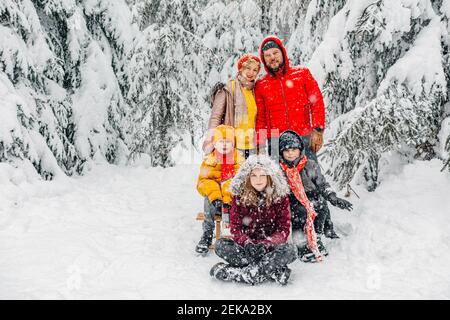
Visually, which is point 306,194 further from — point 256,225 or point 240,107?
point 240,107

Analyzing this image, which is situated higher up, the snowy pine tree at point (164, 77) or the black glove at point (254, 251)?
the snowy pine tree at point (164, 77)

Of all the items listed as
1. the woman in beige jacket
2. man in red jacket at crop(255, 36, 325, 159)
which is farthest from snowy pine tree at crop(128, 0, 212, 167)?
man in red jacket at crop(255, 36, 325, 159)

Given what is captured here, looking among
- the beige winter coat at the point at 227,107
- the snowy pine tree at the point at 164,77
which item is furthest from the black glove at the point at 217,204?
the snowy pine tree at the point at 164,77

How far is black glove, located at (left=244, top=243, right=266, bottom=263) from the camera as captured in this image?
395cm

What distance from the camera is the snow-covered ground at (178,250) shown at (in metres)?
3.69

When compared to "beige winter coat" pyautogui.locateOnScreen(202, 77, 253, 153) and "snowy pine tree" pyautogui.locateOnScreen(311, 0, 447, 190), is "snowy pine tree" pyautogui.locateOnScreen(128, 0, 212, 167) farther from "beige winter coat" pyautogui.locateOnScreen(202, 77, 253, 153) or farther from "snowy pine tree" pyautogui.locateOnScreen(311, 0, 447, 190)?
"snowy pine tree" pyautogui.locateOnScreen(311, 0, 447, 190)

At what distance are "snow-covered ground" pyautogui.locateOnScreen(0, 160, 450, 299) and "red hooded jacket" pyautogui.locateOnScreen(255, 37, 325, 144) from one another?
1403mm

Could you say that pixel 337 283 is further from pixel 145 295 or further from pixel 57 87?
pixel 57 87

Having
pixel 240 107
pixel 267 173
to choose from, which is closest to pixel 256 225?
pixel 267 173

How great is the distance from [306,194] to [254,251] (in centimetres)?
118

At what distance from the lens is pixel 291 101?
4941 millimetres

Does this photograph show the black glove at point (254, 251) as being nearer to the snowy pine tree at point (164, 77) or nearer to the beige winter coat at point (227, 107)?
the beige winter coat at point (227, 107)

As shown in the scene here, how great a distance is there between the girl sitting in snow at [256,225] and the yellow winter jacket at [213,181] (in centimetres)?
51

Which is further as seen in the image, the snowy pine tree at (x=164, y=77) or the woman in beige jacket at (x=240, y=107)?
the snowy pine tree at (x=164, y=77)
